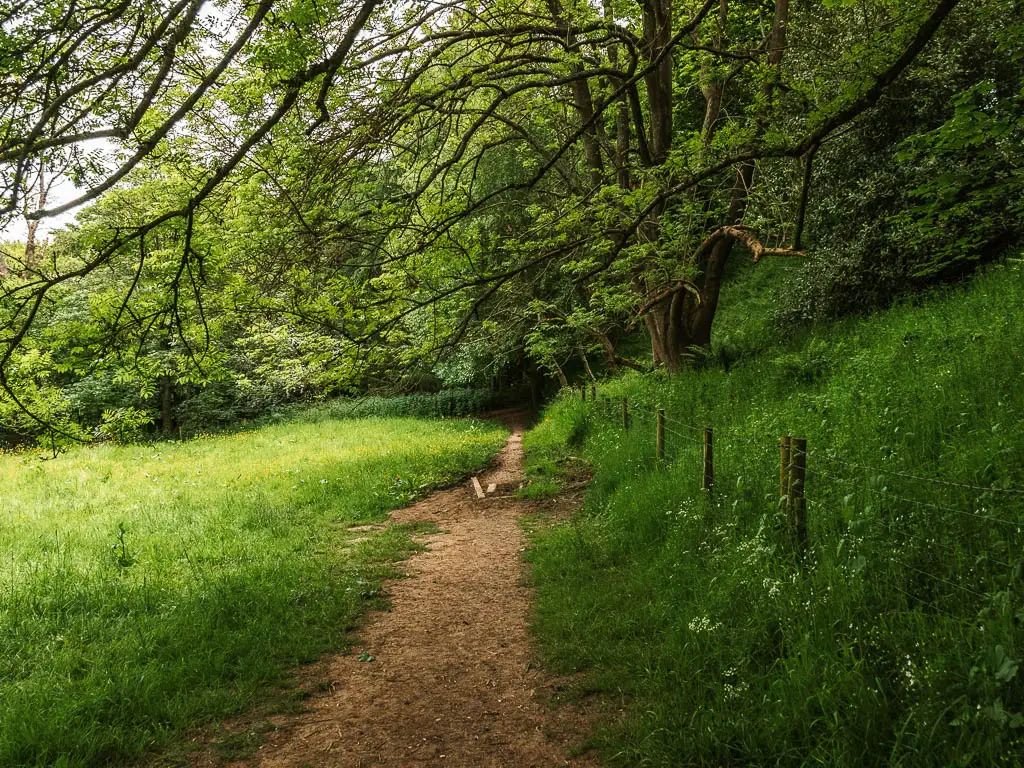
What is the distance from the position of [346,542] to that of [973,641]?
7.74 meters

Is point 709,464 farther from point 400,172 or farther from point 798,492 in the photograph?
point 400,172

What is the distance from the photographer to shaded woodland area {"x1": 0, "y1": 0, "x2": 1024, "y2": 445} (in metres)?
4.01

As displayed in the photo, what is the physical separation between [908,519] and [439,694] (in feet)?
12.5

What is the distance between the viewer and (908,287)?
1127cm

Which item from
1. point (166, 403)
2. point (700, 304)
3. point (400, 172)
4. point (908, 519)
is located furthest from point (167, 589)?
point (166, 403)

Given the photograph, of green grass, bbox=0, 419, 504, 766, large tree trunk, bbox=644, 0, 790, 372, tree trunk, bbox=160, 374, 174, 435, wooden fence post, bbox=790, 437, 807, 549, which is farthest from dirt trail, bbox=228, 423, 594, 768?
tree trunk, bbox=160, 374, 174, 435

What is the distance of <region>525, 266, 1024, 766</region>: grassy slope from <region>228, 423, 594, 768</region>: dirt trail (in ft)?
1.29

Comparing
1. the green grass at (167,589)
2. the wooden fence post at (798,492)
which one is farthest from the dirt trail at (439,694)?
the wooden fence post at (798,492)

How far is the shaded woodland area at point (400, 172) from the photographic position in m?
4.01

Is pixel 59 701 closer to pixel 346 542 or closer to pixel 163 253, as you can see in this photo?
pixel 163 253

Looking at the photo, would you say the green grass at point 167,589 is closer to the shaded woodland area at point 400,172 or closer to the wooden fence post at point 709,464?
the shaded woodland area at point 400,172

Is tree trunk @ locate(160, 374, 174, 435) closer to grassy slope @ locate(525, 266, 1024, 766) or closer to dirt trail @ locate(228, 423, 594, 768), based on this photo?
dirt trail @ locate(228, 423, 594, 768)

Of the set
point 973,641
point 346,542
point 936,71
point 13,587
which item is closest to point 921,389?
point 973,641

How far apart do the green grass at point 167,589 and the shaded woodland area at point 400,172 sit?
1749 mm
